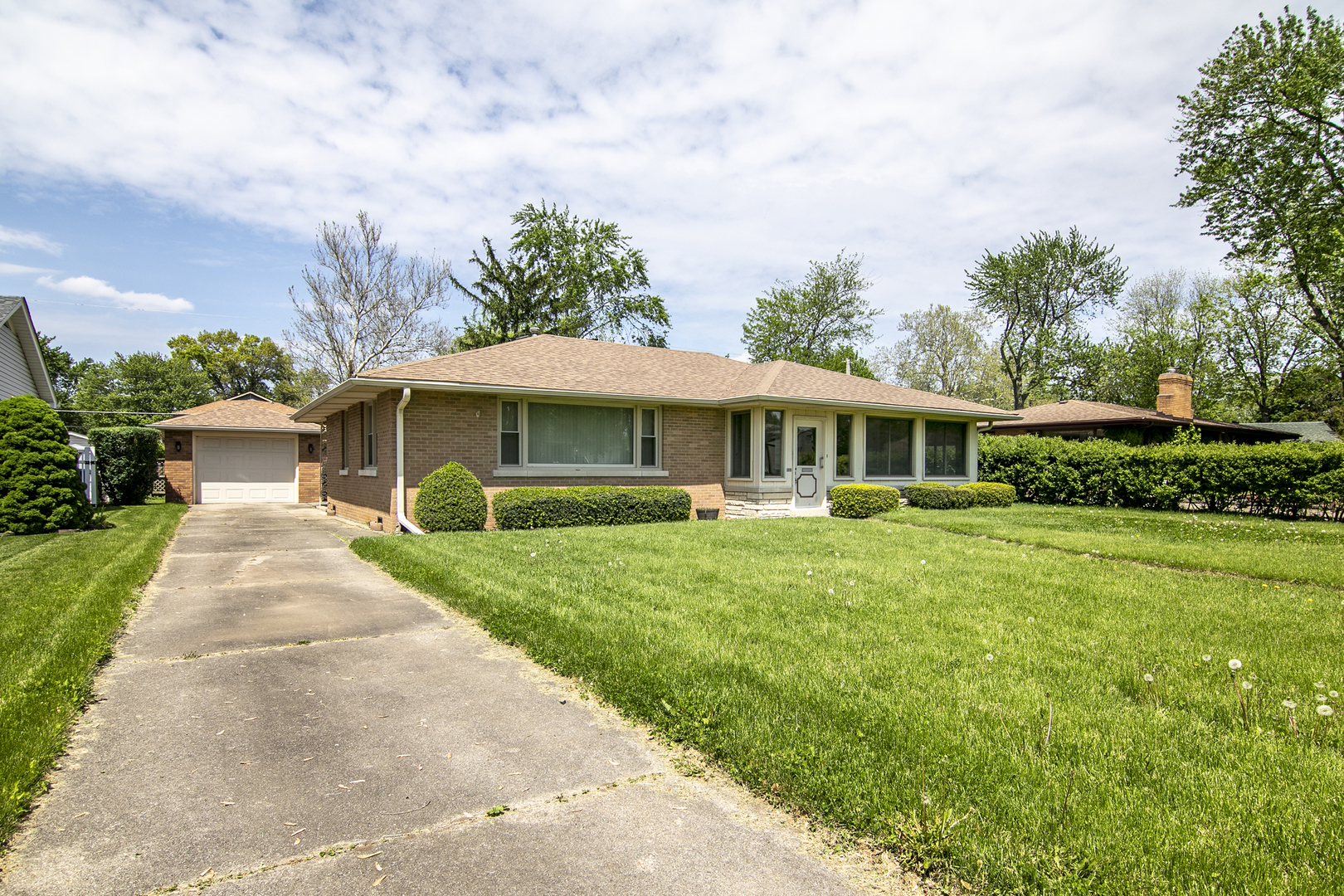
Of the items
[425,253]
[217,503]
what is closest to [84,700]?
[217,503]

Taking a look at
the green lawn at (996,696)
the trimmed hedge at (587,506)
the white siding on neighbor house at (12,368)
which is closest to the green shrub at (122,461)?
the white siding on neighbor house at (12,368)

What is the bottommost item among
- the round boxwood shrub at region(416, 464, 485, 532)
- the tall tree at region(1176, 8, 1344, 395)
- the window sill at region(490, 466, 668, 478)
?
the round boxwood shrub at region(416, 464, 485, 532)

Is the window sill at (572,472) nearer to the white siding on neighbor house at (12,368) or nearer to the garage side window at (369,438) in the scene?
the garage side window at (369,438)

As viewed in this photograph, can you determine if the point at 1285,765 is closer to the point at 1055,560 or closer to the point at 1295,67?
the point at 1055,560

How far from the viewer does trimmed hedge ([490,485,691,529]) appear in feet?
40.8

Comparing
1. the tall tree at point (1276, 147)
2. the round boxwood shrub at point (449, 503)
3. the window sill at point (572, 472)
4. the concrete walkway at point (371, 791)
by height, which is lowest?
the concrete walkway at point (371, 791)

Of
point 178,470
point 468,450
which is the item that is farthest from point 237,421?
point 468,450

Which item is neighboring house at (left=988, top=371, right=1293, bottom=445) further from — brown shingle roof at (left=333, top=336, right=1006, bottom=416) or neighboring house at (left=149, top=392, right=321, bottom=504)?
neighboring house at (left=149, top=392, right=321, bottom=504)

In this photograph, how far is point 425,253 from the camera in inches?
1323

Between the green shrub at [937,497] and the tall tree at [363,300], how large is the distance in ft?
84.5

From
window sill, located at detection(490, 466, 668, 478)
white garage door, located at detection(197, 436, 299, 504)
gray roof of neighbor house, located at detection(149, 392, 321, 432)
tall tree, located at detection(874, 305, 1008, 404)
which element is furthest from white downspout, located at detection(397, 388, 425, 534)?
tall tree, located at detection(874, 305, 1008, 404)

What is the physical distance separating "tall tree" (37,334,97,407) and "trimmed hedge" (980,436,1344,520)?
2343 inches

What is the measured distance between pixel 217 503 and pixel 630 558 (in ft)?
62.2

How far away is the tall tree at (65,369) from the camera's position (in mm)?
48375
